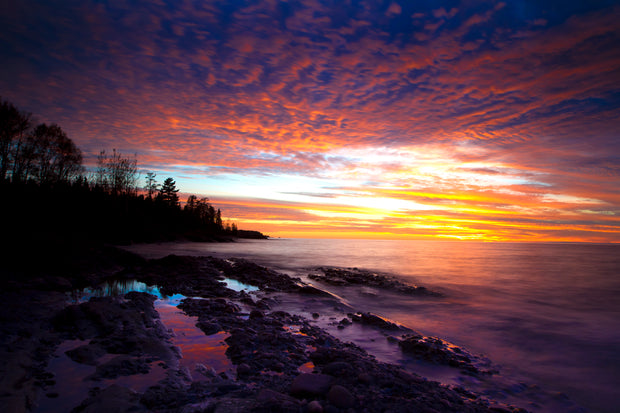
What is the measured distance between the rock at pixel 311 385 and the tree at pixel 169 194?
3049 inches

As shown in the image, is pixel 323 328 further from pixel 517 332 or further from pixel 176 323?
pixel 517 332

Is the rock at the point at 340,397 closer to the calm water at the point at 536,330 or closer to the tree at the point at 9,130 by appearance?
the calm water at the point at 536,330

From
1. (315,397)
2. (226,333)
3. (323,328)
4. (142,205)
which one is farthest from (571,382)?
(142,205)

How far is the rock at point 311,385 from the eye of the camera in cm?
338

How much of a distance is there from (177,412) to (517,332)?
9.16m

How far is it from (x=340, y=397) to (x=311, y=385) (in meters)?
0.41

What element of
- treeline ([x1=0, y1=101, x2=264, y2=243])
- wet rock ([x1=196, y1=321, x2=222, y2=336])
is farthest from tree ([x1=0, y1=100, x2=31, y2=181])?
wet rock ([x1=196, y1=321, x2=222, y2=336])

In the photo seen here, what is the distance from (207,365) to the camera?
14.2ft

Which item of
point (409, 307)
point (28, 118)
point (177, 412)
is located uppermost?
point (28, 118)

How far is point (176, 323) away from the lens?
623 centimetres

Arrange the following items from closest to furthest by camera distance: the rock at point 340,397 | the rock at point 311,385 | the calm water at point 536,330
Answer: the rock at point 340,397 → the rock at point 311,385 → the calm water at point 536,330

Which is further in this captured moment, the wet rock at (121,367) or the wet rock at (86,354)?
the wet rock at (86,354)

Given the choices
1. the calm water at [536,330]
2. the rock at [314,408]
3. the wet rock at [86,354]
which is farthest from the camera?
the calm water at [536,330]

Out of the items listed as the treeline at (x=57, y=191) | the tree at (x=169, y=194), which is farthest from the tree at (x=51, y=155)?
the tree at (x=169, y=194)
